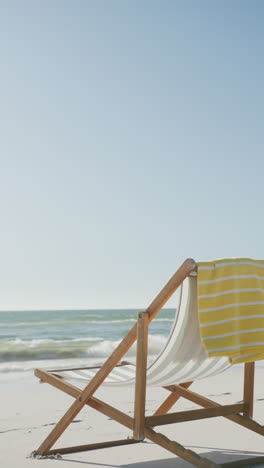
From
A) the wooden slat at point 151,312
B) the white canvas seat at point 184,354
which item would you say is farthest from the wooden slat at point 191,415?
the wooden slat at point 151,312

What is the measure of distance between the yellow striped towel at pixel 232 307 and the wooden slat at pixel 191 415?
14.8 inches

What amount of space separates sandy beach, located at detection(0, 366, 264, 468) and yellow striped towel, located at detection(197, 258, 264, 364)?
2.70 feet

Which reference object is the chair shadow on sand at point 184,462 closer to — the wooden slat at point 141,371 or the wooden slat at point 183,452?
the wooden slat at point 183,452

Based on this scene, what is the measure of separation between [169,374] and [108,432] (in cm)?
125

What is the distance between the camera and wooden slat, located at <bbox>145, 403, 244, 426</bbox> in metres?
2.43

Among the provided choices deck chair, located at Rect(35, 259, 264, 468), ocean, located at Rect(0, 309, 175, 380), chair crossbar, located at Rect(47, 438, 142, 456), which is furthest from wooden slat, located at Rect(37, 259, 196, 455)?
ocean, located at Rect(0, 309, 175, 380)

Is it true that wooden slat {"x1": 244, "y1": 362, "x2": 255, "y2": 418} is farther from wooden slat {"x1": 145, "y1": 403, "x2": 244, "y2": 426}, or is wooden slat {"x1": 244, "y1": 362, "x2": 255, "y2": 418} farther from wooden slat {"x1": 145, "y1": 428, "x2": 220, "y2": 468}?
wooden slat {"x1": 145, "y1": 428, "x2": 220, "y2": 468}

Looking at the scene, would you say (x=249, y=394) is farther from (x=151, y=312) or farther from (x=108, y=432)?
(x=108, y=432)

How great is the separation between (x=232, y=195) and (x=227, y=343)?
18320 mm

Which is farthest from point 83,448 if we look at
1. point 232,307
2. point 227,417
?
point 232,307

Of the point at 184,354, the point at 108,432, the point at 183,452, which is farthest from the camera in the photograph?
the point at 108,432

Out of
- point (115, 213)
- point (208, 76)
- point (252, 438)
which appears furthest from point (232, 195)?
point (252, 438)

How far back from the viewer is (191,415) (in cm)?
256

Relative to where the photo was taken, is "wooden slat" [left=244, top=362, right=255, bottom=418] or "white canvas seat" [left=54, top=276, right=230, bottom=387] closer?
"white canvas seat" [left=54, top=276, right=230, bottom=387]
